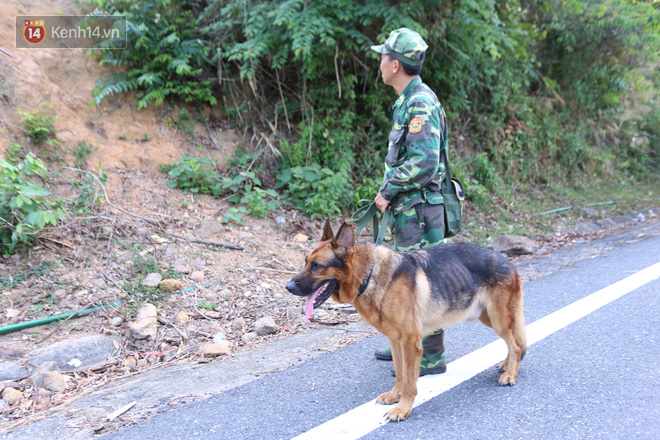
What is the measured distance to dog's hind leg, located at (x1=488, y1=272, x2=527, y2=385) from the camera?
3.21 metres

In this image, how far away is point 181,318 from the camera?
14.6 ft

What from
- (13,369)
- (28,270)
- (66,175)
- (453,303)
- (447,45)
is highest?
(447,45)

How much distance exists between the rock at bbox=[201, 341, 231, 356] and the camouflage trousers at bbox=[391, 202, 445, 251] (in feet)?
6.16

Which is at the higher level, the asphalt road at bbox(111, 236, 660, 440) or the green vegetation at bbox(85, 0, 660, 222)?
the green vegetation at bbox(85, 0, 660, 222)

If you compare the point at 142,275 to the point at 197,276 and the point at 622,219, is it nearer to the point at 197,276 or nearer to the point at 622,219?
the point at 197,276

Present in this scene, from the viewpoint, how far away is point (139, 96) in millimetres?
7293

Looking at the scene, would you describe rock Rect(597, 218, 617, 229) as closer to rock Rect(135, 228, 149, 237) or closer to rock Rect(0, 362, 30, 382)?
rock Rect(135, 228, 149, 237)

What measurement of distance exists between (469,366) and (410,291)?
0.98 metres

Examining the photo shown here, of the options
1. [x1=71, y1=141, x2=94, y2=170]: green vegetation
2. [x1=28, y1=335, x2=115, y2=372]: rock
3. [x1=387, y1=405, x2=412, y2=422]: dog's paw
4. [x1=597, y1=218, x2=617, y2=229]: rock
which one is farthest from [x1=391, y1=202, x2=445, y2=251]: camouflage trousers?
[x1=597, y1=218, x2=617, y2=229]: rock

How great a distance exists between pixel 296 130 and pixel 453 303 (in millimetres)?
5998

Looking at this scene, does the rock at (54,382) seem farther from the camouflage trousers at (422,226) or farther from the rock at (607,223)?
the rock at (607,223)

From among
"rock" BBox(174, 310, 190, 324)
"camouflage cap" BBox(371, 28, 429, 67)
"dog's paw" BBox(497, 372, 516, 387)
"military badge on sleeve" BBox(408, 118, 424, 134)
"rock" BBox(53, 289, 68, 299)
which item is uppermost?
"camouflage cap" BBox(371, 28, 429, 67)

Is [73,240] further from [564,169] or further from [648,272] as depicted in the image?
[564,169]

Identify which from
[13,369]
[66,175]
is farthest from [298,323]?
[66,175]
